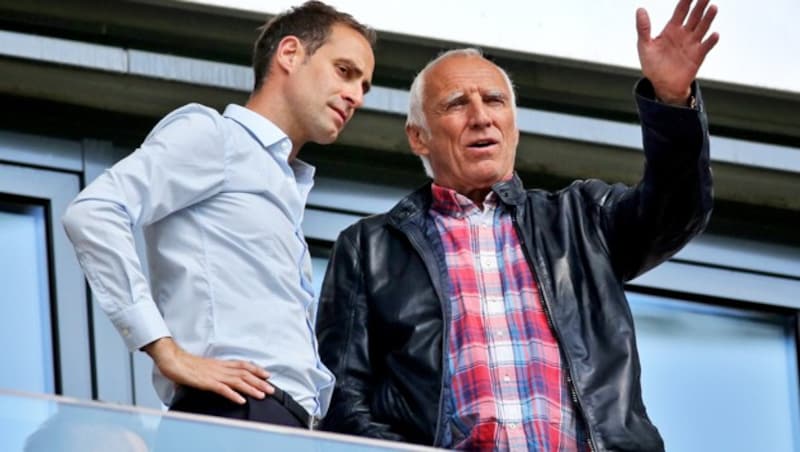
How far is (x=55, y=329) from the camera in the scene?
632 centimetres

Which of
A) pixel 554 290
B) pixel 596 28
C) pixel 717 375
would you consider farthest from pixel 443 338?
pixel 596 28

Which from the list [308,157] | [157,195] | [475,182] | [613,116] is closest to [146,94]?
[308,157]

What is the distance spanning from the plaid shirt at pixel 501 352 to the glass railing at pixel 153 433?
69cm

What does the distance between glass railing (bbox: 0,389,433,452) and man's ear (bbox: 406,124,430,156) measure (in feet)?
4.56

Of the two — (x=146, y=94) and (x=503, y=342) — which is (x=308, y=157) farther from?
(x=503, y=342)

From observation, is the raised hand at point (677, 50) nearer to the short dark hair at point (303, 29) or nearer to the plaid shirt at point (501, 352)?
the plaid shirt at point (501, 352)

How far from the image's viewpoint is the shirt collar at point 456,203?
16.3 ft

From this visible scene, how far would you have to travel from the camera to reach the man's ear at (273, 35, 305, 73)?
15.3ft

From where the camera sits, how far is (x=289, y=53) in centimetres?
468

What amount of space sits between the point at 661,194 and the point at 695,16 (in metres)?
0.34

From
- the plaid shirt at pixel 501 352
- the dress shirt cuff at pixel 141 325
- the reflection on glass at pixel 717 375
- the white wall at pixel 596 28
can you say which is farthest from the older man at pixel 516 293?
the reflection on glass at pixel 717 375

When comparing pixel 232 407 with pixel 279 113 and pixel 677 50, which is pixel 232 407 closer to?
pixel 279 113

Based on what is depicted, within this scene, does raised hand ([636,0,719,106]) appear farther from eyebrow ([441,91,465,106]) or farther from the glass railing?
the glass railing

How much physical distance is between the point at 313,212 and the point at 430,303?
6.54 ft
